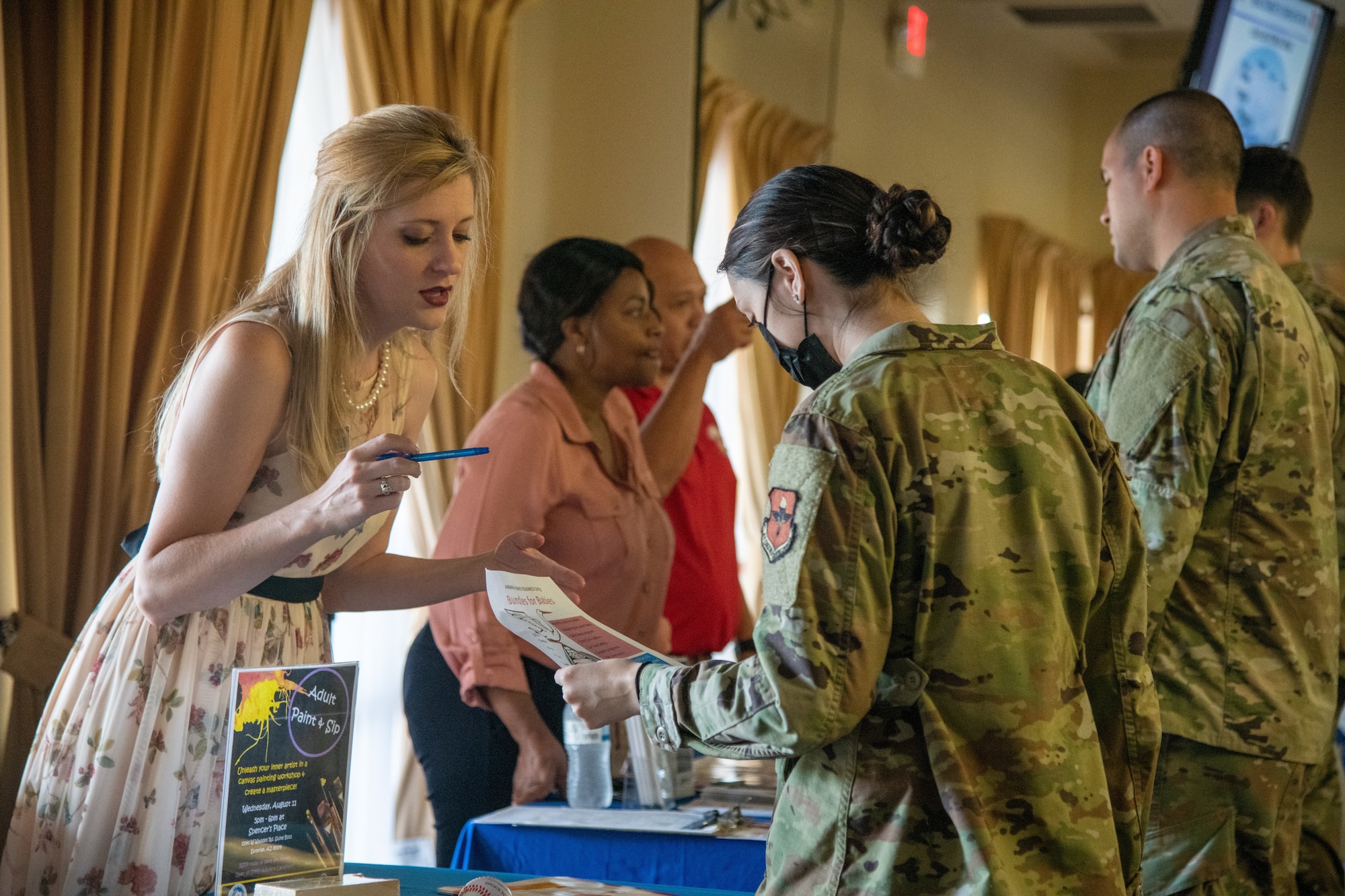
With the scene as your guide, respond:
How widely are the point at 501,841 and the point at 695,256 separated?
281 cm

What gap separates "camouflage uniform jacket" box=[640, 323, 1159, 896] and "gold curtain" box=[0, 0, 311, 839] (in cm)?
146

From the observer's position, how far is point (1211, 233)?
6.76 ft

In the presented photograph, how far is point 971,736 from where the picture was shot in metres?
1.11

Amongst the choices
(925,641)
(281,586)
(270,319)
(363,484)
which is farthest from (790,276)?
(281,586)

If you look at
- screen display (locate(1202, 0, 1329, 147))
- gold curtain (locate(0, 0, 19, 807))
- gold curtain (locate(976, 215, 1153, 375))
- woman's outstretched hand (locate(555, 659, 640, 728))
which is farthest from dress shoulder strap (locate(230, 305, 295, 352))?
gold curtain (locate(976, 215, 1153, 375))

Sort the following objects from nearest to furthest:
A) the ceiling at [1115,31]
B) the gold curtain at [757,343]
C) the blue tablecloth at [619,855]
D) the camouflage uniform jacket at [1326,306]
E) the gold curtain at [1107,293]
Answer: the blue tablecloth at [619,855]
the camouflage uniform jacket at [1326,306]
the gold curtain at [757,343]
the ceiling at [1115,31]
the gold curtain at [1107,293]

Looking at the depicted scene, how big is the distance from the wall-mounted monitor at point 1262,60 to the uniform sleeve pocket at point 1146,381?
1791 mm

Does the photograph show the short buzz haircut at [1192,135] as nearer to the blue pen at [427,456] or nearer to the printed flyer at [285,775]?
the blue pen at [427,456]

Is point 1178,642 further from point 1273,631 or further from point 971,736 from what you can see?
point 971,736

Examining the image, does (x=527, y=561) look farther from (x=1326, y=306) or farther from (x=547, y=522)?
(x=1326, y=306)

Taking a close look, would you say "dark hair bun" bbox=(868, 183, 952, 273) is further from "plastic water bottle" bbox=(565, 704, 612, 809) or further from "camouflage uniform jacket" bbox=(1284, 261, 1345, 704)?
"camouflage uniform jacket" bbox=(1284, 261, 1345, 704)

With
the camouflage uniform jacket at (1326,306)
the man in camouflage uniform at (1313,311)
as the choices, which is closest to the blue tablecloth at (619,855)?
the man in camouflage uniform at (1313,311)

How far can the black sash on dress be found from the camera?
62.6 inches

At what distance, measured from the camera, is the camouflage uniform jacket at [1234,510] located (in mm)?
1838
